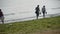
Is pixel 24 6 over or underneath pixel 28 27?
over

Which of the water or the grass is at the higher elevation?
the water

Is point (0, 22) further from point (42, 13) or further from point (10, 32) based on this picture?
point (42, 13)

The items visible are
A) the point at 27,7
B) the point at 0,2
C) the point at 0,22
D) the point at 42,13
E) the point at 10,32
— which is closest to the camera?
the point at 10,32

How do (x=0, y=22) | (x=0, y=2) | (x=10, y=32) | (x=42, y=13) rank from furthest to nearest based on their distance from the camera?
(x=0, y=2) → (x=42, y=13) → (x=0, y=22) → (x=10, y=32)

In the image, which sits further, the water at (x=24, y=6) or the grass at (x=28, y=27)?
the water at (x=24, y=6)

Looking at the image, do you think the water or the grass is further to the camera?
the water

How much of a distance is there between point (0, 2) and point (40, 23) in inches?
169

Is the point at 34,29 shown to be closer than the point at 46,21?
Yes

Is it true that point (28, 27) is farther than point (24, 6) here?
No

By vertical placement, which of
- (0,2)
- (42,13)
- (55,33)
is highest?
(0,2)

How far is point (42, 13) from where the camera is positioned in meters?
8.84

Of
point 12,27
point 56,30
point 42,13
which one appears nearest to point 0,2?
→ point 42,13

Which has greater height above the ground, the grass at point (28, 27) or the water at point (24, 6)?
the water at point (24, 6)

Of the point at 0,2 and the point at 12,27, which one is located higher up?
the point at 0,2
